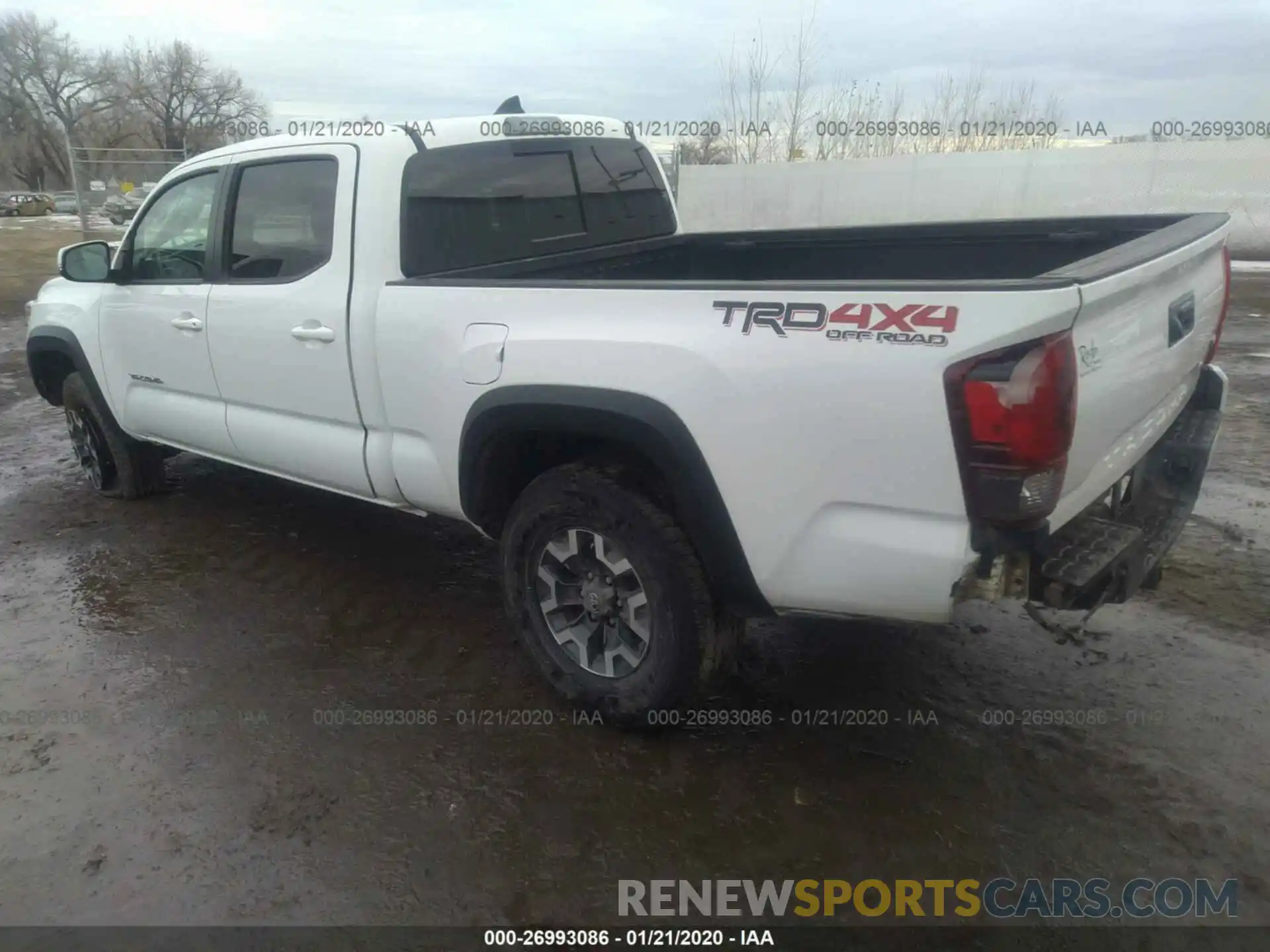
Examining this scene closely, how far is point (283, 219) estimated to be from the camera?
3.84 meters

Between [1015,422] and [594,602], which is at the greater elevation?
[1015,422]

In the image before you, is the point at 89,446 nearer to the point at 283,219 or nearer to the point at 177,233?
the point at 177,233

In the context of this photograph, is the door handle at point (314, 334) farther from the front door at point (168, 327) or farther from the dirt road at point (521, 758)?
the dirt road at point (521, 758)

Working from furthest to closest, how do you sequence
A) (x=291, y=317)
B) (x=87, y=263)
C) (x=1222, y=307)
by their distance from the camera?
(x=87, y=263) → (x=291, y=317) → (x=1222, y=307)

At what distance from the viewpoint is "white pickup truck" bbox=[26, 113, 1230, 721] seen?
88.3 inches

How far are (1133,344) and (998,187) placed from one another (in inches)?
765

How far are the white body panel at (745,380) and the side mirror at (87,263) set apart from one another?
121 centimetres

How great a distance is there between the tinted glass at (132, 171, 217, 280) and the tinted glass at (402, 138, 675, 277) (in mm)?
1367

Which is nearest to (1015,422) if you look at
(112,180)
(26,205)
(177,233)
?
(177,233)

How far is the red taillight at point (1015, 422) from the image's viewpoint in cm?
211

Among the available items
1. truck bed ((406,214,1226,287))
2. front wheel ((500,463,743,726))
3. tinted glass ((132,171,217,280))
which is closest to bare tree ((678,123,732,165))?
truck bed ((406,214,1226,287))

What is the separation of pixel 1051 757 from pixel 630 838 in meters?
1.34

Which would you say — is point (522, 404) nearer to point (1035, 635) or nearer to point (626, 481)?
point (626, 481)

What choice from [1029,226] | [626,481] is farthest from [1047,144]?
[626,481]
